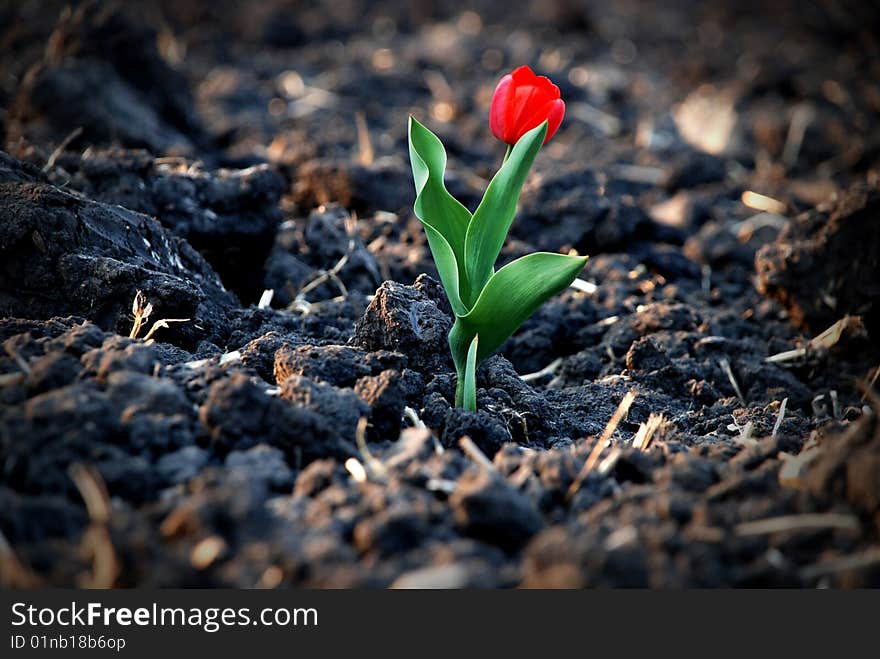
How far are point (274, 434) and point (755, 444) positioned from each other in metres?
1.03

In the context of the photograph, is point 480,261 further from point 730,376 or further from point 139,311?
point 730,376

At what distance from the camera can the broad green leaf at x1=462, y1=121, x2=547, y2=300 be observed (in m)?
1.90

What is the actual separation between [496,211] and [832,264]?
157 cm

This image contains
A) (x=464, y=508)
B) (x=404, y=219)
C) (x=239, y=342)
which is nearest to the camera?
(x=464, y=508)

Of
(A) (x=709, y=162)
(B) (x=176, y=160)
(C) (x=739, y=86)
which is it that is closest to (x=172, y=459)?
(B) (x=176, y=160)

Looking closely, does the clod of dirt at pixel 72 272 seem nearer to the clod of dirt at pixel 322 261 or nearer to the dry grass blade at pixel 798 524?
the clod of dirt at pixel 322 261

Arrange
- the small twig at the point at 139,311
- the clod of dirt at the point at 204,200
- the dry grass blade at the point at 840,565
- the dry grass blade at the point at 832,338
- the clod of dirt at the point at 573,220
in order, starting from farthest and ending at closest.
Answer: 1. the clod of dirt at the point at 573,220
2. the clod of dirt at the point at 204,200
3. the dry grass blade at the point at 832,338
4. the small twig at the point at 139,311
5. the dry grass blade at the point at 840,565

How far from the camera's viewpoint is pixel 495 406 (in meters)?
2.15

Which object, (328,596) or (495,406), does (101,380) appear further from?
(495,406)

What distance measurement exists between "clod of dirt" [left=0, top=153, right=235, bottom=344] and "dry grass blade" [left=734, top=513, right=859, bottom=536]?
4.76 feet

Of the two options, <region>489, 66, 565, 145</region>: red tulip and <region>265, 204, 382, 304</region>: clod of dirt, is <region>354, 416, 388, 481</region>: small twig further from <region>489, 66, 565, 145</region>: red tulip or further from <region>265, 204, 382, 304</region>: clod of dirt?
<region>265, 204, 382, 304</region>: clod of dirt

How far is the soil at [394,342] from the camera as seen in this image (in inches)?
56.4

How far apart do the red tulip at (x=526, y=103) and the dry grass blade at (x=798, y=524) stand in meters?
0.93

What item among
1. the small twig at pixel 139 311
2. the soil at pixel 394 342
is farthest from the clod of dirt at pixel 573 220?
the small twig at pixel 139 311
